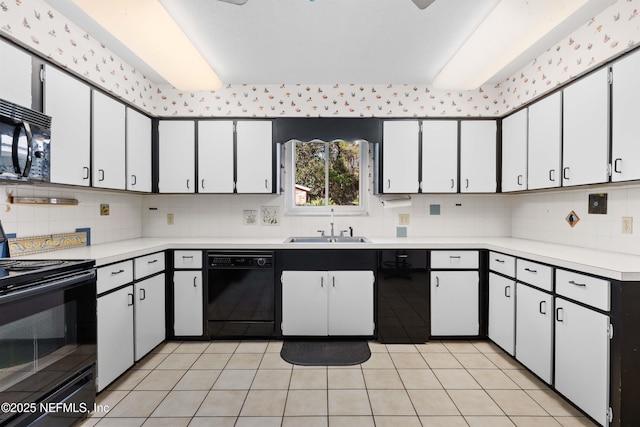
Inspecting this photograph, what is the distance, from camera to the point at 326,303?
2893 millimetres

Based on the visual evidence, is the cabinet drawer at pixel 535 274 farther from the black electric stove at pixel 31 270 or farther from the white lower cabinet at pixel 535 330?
the black electric stove at pixel 31 270

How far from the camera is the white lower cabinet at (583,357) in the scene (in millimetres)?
1656

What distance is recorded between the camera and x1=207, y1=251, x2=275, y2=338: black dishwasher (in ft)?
9.46

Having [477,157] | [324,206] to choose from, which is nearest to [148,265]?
[324,206]

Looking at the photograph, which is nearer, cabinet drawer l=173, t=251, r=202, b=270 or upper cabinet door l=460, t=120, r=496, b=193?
cabinet drawer l=173, t=251, r=202, b=270

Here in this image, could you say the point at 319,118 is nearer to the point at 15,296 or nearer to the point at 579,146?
the point at 579,146

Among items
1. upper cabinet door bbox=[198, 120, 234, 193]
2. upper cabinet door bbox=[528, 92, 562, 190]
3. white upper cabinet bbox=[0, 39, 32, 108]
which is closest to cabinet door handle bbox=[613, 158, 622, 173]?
upper cabinet door bbox=[528, 92, 562, 190]

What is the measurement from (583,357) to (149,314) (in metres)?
2.94

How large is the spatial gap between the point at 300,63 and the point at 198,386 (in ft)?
8.83

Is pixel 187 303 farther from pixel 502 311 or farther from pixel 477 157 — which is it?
pixel 477 157

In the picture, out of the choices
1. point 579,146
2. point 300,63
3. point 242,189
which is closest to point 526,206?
point 579,146

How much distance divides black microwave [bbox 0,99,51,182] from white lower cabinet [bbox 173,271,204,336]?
52.4 inches

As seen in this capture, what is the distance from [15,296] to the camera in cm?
141

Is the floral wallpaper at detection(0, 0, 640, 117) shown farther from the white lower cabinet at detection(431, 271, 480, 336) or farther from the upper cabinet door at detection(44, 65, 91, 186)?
the white lower cabinet at detection(431, 271, 480, 336)
